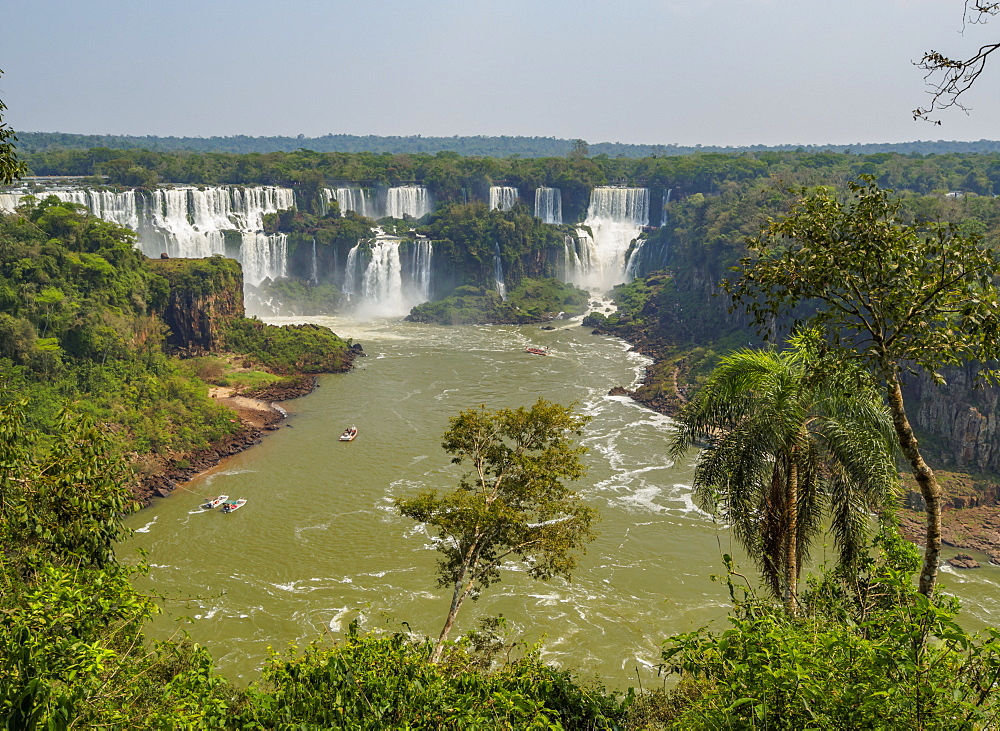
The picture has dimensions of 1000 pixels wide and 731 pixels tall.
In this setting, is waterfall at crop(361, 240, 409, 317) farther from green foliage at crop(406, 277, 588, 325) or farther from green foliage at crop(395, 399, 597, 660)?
green foliage at crop(395, 399, 597, 660)

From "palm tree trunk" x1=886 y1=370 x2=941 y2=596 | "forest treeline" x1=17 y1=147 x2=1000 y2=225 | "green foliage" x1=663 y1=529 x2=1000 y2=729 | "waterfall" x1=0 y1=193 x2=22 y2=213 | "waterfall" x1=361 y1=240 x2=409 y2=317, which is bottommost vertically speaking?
"waterfall" x1=361 y1=240 x2=409 y2=317

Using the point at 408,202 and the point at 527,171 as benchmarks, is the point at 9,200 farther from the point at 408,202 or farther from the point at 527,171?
the point at 527,171

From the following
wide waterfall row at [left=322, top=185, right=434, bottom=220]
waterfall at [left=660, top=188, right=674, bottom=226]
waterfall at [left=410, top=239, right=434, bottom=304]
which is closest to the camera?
waterfall at [left=410, top=239, right=434, bottom=304]

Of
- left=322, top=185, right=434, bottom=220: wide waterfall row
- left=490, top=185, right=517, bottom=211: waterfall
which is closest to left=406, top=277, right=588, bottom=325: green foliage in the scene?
left=490, top=185, right=517, bottom=211: waterfall

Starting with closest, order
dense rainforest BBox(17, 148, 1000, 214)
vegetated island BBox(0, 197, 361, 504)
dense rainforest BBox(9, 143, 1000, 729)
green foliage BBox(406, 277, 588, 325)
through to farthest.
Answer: dense rainforest BBox(9, 143, 1000, 729), vegetated island BBox(0, 197, 361, 504), green foliage BBox(406, 277, 588, 325), dense rainforest BBox(17, 148, 1000, 214)

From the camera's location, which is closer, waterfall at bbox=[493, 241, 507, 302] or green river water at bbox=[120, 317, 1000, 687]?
green river water at bbox=[120, 317, 1000, 687]

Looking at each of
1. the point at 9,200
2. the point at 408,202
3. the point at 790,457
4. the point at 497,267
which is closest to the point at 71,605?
the point at 790,457

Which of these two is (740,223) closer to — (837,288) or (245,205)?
(245,205)
